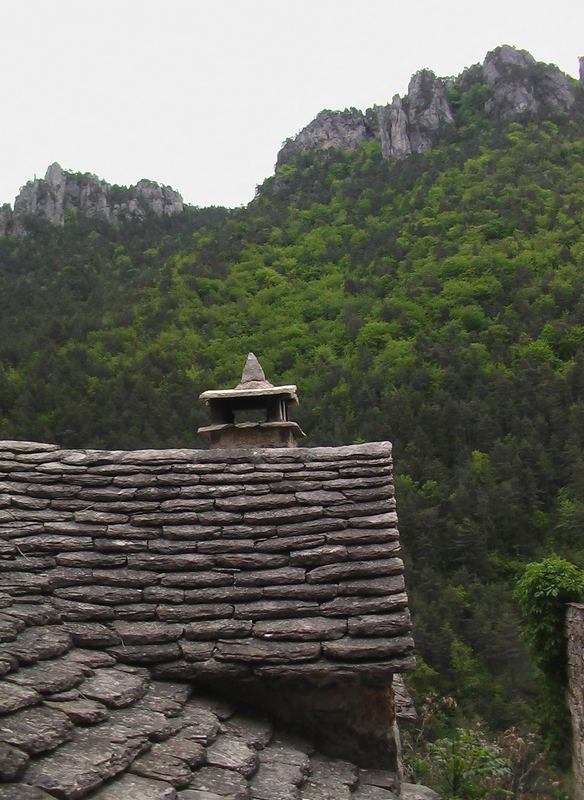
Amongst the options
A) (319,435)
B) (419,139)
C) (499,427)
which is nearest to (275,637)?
(319,435)

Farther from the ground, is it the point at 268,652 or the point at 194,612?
the point at 194,612

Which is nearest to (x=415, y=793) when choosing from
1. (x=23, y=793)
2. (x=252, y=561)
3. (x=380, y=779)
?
(x=380, y=779)

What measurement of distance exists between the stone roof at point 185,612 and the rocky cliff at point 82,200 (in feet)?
278

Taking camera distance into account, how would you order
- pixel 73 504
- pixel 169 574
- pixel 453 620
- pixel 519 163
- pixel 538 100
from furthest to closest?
pixel 538 100
pixel 519 163
pixel 453 620
pixel 73 504
pixel 169 574

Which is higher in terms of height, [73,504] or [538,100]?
[538,100]

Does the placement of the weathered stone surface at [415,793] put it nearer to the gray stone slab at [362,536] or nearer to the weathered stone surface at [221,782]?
the weathered stone surface at [221,782]

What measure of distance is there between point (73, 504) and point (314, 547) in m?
1.54

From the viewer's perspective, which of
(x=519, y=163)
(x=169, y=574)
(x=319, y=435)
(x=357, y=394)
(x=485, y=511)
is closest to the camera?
(x=169, y=574)

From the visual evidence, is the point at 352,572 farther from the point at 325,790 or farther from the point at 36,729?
the point at 36,729

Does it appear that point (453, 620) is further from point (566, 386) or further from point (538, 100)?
point (538, 100)

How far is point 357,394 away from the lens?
139 feet

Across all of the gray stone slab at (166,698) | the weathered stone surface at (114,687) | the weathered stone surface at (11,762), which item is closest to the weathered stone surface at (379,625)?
the gray stone slab at (166,698)

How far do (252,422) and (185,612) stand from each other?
4.38 meters

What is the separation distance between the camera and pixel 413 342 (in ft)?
159
